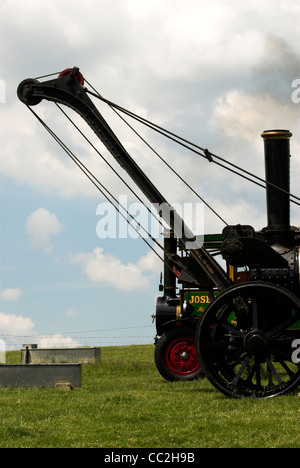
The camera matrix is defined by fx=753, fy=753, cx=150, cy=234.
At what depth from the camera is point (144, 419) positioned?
920 cm

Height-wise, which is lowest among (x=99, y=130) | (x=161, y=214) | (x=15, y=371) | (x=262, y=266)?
(x=15, y=371)

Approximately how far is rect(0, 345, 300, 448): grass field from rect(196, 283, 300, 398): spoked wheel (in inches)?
13.1

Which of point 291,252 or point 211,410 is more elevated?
point 291,252

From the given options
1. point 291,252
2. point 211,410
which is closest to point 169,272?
point 291,252

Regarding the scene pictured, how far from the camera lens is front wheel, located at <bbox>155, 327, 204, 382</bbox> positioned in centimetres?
1485

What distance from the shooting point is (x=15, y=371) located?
42.6 feet

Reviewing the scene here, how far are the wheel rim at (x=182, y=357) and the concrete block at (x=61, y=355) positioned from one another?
5.25 m

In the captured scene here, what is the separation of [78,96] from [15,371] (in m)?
4.85

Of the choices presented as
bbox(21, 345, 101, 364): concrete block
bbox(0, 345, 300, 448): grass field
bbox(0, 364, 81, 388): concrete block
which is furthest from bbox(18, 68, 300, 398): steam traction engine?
bbox(21, 345, 101, 364): concrete block

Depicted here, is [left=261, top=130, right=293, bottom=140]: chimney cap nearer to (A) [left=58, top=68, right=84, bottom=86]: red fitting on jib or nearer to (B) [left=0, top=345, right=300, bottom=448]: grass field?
(A) [left=58, top=68, right=84, bottom=86]: red fitting on jib

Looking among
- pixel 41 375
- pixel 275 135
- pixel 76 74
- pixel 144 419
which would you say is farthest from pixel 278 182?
pixel 144 419

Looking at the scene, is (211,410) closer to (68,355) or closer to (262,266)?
(262,266)

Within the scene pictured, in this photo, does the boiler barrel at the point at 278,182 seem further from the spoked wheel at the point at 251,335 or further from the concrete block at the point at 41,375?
the concrete block at the point at 41,375

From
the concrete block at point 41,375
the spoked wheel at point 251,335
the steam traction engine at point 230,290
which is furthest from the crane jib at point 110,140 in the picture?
the concrete block at point 41,375
